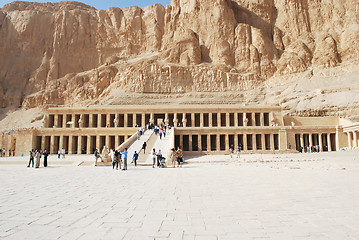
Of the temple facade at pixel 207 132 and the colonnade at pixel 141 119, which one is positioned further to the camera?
the colonnade at pixel 141 119

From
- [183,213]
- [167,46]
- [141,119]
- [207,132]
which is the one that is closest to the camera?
[183,213]

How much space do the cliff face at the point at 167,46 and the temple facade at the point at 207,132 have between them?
21.2m

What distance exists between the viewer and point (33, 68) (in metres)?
79.2

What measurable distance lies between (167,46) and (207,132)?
1861 inches

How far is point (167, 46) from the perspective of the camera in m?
78.2

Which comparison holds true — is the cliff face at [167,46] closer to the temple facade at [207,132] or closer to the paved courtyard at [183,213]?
the temple facade at [207,132]

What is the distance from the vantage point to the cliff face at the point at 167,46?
221 feet

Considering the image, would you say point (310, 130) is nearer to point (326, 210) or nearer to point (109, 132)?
point (109, 132)

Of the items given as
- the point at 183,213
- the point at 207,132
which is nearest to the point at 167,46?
the point at 207,132

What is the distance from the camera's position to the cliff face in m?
67.2

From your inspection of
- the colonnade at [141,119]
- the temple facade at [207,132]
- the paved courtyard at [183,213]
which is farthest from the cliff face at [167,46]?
the paved courtyard at [183,213]

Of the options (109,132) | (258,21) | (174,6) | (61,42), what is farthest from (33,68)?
(258,21)

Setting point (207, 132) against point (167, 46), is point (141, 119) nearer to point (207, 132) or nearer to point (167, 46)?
point (207, 132)

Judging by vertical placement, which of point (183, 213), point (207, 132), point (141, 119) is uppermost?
point (141, 119)
